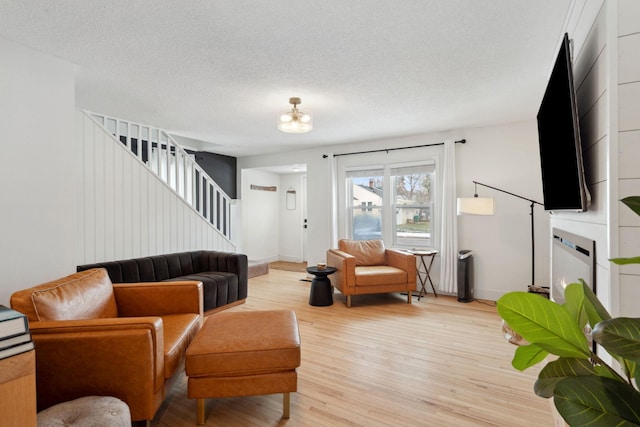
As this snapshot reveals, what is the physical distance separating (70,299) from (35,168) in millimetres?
1119

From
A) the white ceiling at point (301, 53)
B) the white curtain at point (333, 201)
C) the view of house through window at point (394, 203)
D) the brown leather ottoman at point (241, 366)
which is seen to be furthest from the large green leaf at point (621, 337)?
the white curtain at point (333, 201)

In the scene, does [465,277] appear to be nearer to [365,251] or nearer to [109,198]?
[365,251]

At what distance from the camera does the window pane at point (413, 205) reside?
4.88 meters

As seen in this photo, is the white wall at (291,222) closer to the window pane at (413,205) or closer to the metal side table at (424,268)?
the window pane at (413,205)

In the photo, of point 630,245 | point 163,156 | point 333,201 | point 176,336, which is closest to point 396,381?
point 176,336

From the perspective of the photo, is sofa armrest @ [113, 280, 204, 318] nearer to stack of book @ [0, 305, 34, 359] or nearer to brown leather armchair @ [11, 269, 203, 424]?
brown leather armchair @ [11, 269, 203, 424]

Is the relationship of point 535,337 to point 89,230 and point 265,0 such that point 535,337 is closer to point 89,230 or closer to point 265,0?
point 265,0

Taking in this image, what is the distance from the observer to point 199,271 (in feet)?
13.9

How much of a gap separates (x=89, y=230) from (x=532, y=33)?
426cm

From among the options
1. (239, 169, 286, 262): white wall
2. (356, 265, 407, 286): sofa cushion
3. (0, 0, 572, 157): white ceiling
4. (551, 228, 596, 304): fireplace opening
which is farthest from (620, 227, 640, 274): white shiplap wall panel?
(239, 169, 286, 262): white wall

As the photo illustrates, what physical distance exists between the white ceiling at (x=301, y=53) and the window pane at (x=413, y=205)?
128cm

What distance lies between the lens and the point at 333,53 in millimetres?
2324

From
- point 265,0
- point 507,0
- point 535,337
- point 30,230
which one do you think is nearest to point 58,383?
point 30,230

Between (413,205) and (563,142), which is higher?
(563,142)
